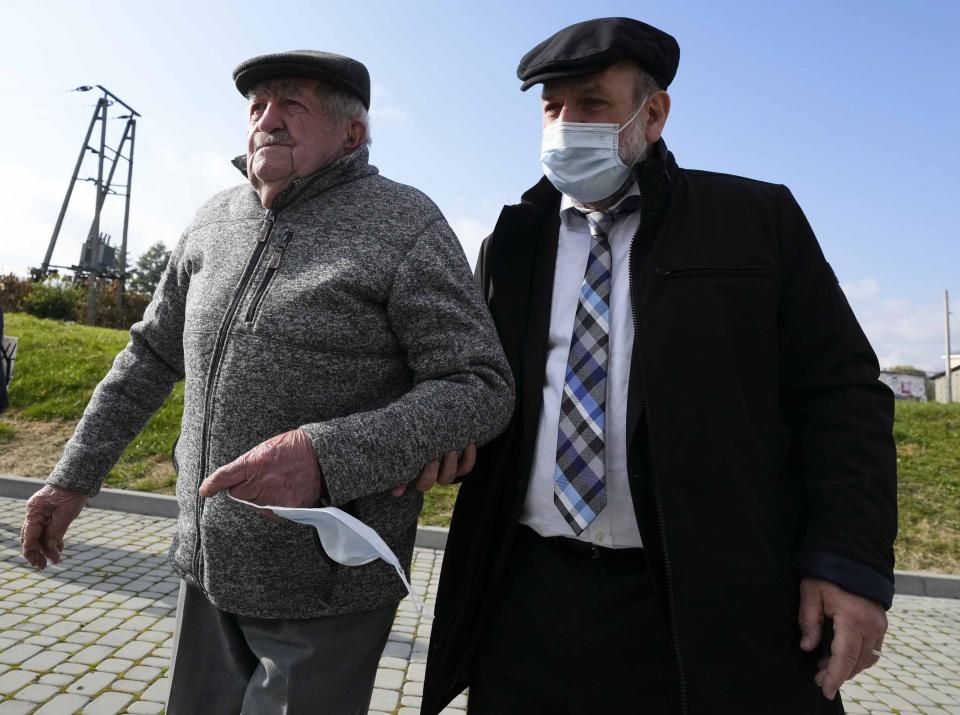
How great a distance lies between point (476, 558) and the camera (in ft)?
6.42

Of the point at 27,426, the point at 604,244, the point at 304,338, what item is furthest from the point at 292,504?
the point at 27,426

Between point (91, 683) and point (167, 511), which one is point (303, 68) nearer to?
point (91, 683)

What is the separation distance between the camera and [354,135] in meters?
2.10

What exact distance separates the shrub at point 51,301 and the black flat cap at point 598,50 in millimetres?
23951

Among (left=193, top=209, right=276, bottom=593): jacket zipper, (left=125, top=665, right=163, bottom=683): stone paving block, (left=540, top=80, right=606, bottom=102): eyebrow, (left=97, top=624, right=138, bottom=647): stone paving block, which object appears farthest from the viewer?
(left=97, top=624, right=138, bottom=647): stone paving block

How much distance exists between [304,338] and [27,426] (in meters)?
9.56

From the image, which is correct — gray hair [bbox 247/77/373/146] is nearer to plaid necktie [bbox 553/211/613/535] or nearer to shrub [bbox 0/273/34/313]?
plaid necktie [bbox 553/211/613/535]

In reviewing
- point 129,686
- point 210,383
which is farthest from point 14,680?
point 210,383

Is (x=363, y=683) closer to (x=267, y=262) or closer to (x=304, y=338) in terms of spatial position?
(x=304, y=338)

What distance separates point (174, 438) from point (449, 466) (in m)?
8.37

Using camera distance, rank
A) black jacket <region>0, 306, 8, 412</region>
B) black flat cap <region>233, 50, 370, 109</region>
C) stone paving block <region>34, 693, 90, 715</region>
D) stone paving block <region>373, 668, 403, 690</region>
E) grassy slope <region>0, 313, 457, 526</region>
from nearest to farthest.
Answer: black flat cap <region>233, 50, 370, 109</region>, stone paving block <region>34, 693, 90, 715</region>, stone paving block <region>373, 668, 403, 690</region>, black jacket <region>0, 306, 8, 412</region>, grassy slope <region>0, 313, 457, 526</region>

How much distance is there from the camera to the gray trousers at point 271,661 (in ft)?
5.74

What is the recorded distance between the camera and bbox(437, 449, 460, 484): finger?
167cm

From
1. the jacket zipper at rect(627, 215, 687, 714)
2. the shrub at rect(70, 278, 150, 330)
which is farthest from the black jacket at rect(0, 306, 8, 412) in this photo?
the shrub at rect(70, 278, 150, 330)
